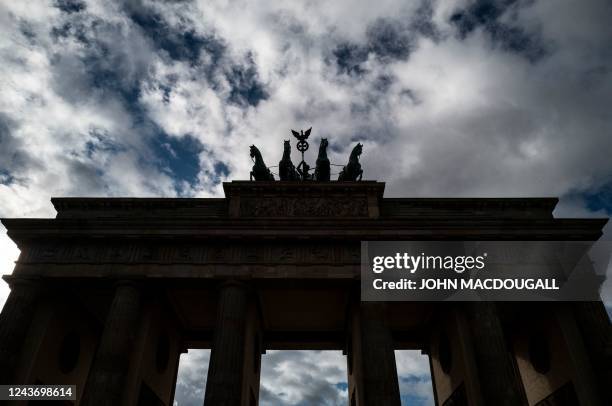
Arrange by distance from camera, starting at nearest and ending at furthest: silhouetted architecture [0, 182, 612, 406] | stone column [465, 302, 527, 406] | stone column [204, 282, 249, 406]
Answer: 1. stone column [204, 282, 249, 406]
2. stone column [465, 302, 527, 406]
3. silhouetted architecture [0, 182, 612, 406]

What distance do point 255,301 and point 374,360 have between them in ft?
24.1

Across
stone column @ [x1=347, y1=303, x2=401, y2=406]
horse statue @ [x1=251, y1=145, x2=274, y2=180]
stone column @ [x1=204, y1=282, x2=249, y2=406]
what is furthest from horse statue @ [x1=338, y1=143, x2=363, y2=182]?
stone column @ [x1=204, y1=282, x2=249, y2=406]

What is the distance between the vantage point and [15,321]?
18.6m

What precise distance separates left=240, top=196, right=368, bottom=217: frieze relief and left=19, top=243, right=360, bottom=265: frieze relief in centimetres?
204

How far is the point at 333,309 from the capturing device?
24.3 meters

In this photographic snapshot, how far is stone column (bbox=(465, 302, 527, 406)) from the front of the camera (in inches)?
663

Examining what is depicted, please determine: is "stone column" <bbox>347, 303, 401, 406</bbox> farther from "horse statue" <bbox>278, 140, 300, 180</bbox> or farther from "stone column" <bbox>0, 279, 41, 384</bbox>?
"stone column" <bbox>0, 279, 41, 384</bbox>

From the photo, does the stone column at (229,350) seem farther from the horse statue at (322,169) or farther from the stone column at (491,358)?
the stone column at (491,358)

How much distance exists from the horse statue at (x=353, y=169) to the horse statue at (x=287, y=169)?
2.85m

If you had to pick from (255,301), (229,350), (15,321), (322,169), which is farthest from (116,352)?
(322,169)

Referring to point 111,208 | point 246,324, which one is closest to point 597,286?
point 246,324

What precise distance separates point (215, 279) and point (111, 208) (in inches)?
325

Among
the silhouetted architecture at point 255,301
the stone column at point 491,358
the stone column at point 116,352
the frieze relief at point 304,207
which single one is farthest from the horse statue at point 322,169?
the stone column at point 116,352

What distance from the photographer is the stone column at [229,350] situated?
16.7 m
